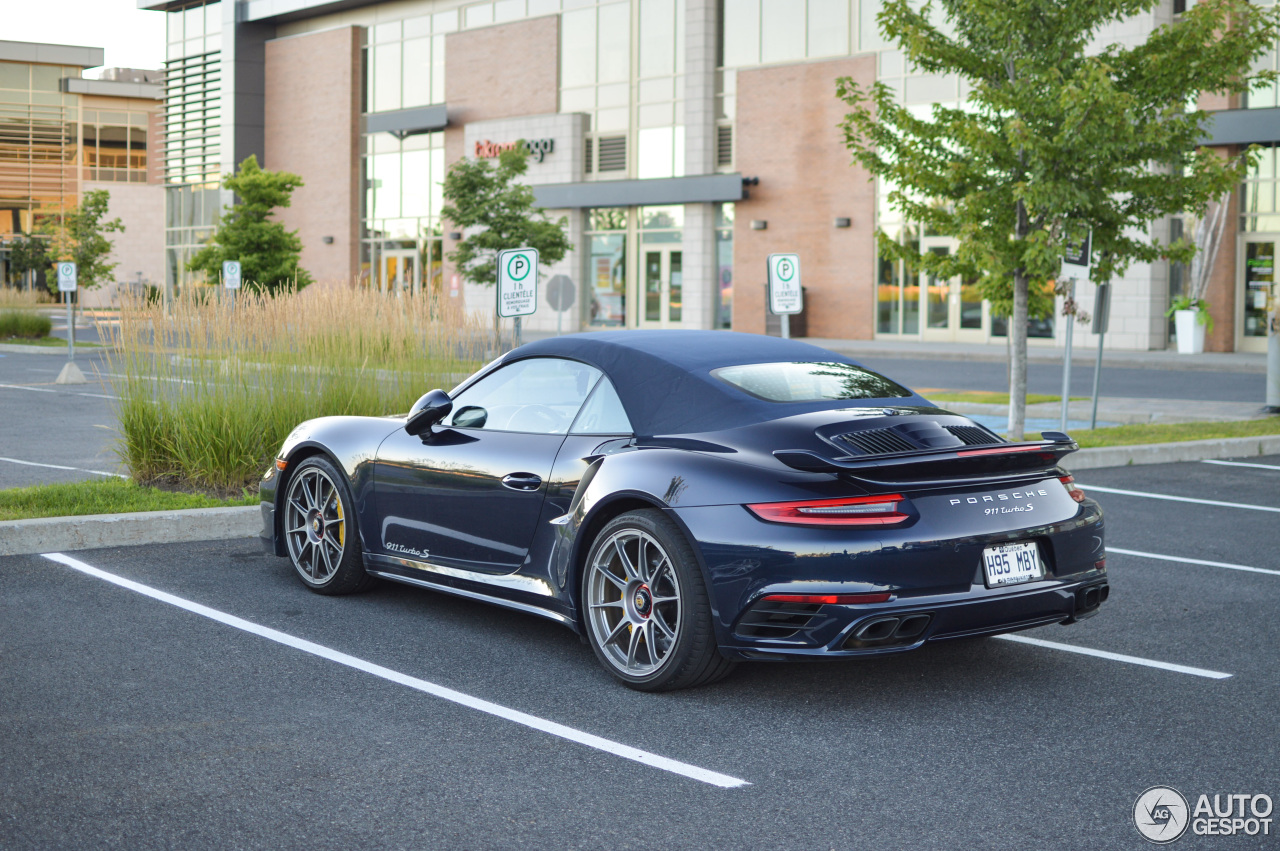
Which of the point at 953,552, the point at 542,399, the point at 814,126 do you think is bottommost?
the point at 953,552

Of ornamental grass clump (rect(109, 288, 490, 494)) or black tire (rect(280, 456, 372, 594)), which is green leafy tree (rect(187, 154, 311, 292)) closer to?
ornamental grass clump (rect(109, 288, 490, 494))

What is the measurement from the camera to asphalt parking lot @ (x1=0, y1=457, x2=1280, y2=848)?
12.4 ft

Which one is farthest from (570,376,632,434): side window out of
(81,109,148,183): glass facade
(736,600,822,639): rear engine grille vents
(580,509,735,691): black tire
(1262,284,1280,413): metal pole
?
(81,109,148,183): glass facade

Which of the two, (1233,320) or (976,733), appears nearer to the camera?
(976,733)

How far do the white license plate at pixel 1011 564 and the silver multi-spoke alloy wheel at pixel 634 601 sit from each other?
114 centimetres

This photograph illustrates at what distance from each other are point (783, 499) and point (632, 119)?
126 feet

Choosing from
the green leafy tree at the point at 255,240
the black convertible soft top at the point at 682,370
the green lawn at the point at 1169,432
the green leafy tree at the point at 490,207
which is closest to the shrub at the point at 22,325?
the green leafy tree at the point at 255,240

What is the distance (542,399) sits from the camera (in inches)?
236

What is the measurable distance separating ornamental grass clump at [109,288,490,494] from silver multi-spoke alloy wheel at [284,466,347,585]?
2.40 m

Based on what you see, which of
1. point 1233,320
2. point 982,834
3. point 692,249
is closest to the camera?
point 982,834

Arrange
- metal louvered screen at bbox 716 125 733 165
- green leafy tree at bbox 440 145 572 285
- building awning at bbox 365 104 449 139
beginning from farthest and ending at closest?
building awning at bbox 365 104 449 139 < metal louvered screen at bbox 716 125 733 165 < green leafy tree at bbox 440 145 572 285

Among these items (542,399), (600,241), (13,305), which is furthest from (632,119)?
(542,399)

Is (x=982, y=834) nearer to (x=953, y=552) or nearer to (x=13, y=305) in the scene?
(x=953, y=552)

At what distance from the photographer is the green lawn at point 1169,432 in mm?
13172
